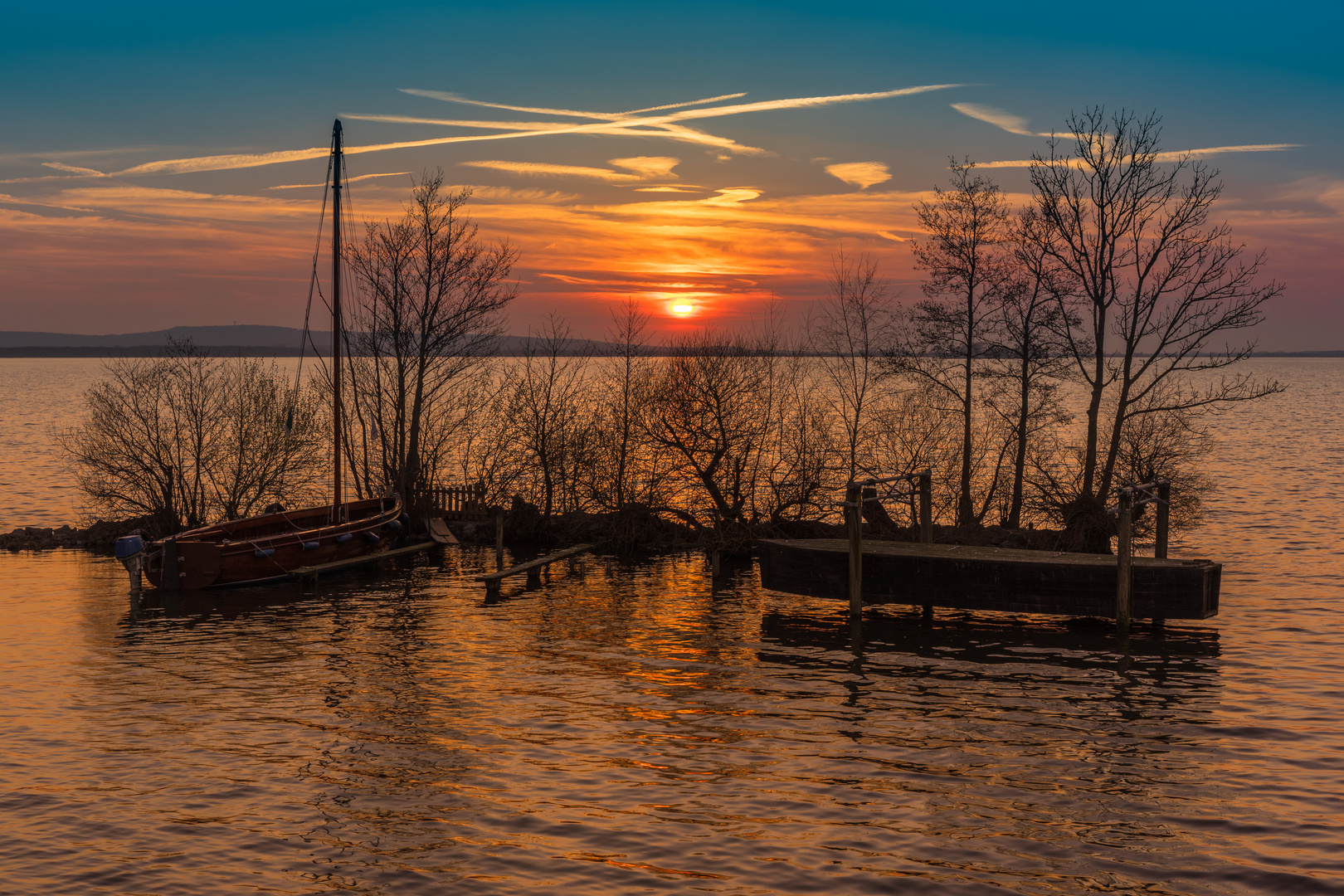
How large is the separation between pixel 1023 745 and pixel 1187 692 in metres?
4.84

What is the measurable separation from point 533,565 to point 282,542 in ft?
22.6

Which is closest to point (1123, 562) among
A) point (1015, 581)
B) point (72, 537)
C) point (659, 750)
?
point (1015, 581)

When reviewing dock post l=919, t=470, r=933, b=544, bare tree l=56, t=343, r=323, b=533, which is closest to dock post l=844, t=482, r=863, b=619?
dock post l=919, t=470, r=933, b=544

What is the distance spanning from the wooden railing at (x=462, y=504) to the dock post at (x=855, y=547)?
18.2m

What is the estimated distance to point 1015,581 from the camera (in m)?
22.7

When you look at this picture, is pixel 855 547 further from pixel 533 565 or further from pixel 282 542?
pixel 282 542

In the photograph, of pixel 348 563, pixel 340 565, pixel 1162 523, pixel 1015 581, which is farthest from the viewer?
pixel 348 563

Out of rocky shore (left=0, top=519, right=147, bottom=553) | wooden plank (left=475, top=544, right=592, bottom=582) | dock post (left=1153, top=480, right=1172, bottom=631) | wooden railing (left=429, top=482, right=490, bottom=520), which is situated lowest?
rocky shore (left=0, top=519, right=147, bottom=553)

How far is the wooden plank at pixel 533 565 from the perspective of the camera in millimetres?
27234

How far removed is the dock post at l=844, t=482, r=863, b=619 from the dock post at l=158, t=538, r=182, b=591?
17.2 meters

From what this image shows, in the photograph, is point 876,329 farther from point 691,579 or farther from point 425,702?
point 425,702

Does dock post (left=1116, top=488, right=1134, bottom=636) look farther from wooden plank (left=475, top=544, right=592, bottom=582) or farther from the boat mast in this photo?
the boat mast

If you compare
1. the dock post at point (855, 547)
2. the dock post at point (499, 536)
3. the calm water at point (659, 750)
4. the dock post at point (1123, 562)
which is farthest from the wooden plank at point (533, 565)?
the dock post at point (1123, 562)

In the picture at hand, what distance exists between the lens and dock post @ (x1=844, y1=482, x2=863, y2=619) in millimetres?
23281
